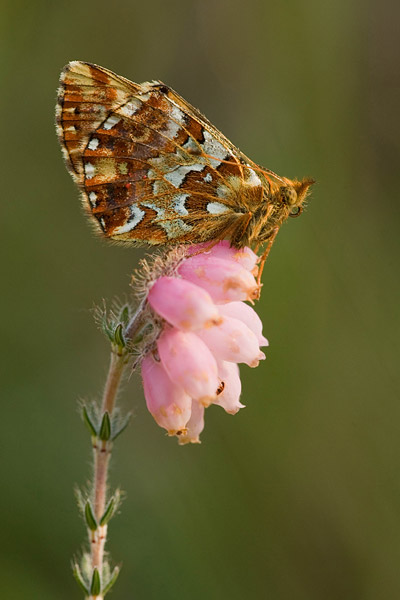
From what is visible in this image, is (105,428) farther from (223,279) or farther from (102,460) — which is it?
(223,279)

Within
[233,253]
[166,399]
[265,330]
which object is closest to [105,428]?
[166,399]

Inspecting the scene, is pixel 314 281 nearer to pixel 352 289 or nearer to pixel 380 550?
pixel 352 289

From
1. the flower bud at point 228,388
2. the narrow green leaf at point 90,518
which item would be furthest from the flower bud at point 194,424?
the narrow green leaf at point 90,518

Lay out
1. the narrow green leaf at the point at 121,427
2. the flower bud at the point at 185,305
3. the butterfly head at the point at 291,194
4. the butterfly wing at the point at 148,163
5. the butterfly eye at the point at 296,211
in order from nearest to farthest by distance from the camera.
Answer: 1. the flower bud at the point at 185,305
2. the butterfly wing at the point at 148,163
3. the narrow green leaf at the point at 121,427
4. the butterfly head at the point at 291,194
5. the butterfly eye at the point at 296,211

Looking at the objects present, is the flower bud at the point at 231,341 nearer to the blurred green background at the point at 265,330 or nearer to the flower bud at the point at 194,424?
the flower bud at the point at 194,424

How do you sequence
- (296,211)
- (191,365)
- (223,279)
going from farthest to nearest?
(296,211)
(223,279)
(191,365)

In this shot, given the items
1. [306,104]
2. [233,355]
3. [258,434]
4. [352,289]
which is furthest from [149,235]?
[306,104]

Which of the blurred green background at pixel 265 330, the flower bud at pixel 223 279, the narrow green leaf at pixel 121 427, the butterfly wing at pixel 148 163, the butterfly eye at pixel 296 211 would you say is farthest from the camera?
the blurred green background at pixel 265 330
